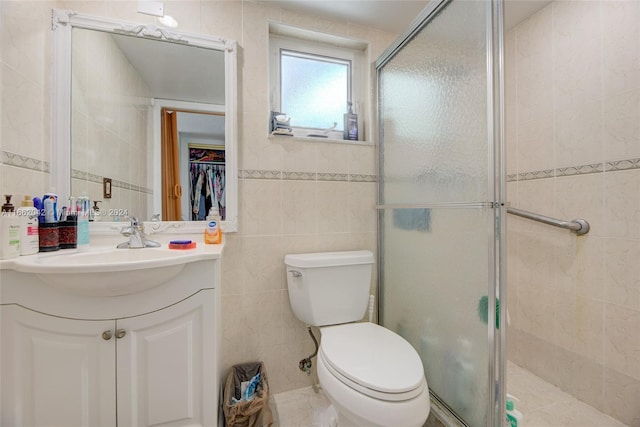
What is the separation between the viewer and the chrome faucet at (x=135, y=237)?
1175 mm

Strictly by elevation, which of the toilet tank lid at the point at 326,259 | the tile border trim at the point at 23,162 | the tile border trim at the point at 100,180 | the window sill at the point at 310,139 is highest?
the window sill at the point at 310,139

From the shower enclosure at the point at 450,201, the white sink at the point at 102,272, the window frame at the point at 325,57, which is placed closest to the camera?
the white sink at the point at 102,272

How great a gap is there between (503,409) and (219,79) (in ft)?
5.78

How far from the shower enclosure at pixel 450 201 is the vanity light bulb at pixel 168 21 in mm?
1100

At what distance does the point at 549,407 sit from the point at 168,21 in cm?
263

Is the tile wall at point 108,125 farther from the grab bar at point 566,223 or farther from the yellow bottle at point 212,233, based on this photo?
the grab bar at point 566,223

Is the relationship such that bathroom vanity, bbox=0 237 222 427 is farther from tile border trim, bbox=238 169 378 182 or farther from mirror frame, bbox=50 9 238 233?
tile border trim, bbox=238 169 378 182

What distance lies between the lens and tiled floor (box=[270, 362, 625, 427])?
49.7 inches

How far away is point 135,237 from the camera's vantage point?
1.18 m

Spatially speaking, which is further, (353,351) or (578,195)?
(578,195)

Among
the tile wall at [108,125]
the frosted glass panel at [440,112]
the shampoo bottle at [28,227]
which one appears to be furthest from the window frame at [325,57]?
the shampoo bottle at [28,227]

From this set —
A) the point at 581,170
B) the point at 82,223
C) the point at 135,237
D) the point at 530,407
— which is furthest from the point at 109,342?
the point at 581,170

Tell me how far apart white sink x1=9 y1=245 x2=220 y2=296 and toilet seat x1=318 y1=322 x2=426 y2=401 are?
0.62 meters

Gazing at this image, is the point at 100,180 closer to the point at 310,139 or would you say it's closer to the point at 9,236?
the point at 9,236
